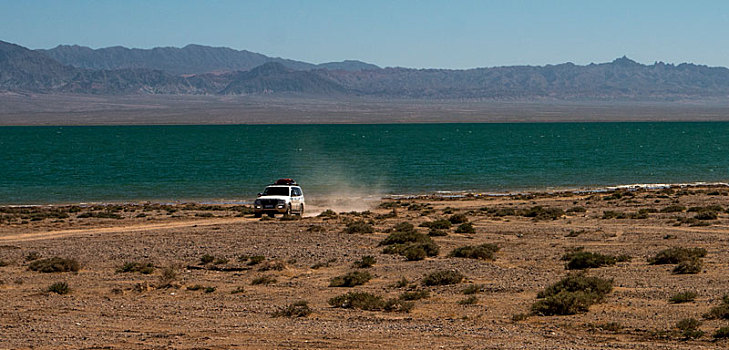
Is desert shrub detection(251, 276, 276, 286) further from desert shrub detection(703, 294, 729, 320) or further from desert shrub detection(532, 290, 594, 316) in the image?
desert shrub detection(703, 294, 729, 320)

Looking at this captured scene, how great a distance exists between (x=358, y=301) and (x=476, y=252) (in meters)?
7.77

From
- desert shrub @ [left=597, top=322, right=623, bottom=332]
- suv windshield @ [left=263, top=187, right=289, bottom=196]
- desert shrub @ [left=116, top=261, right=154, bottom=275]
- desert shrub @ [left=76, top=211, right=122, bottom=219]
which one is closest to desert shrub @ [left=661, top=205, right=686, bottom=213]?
suv windshield @ [left=263, top=187, right=289, bottom=196]

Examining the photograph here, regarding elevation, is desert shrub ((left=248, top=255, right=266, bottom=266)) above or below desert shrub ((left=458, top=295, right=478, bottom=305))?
below

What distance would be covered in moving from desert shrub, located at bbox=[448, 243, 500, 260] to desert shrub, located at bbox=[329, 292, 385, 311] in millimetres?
6943

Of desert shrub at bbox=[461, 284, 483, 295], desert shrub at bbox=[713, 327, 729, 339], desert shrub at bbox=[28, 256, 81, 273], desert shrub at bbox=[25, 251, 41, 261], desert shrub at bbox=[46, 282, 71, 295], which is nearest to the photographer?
desert shrub at bbox=[713, 327, 729, 339]

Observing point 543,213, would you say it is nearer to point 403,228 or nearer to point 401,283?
point 403,228

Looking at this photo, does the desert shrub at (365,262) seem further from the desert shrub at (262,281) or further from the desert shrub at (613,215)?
the desert shrub at (613,215)

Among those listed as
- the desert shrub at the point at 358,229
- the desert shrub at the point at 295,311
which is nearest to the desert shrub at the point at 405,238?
the desert shrub at the point at 358,229

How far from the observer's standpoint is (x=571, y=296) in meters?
17.0

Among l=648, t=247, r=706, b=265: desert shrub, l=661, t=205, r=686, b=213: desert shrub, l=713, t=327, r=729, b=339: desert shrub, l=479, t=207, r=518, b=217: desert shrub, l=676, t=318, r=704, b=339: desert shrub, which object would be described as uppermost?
l=713, t=327, r=729, b=339: desert shrub

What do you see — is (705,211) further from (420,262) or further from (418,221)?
(420,262)

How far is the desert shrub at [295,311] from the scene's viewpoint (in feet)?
56.2

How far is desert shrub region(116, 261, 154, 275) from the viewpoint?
76.3 feet

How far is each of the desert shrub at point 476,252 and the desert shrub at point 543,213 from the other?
11805 mm
